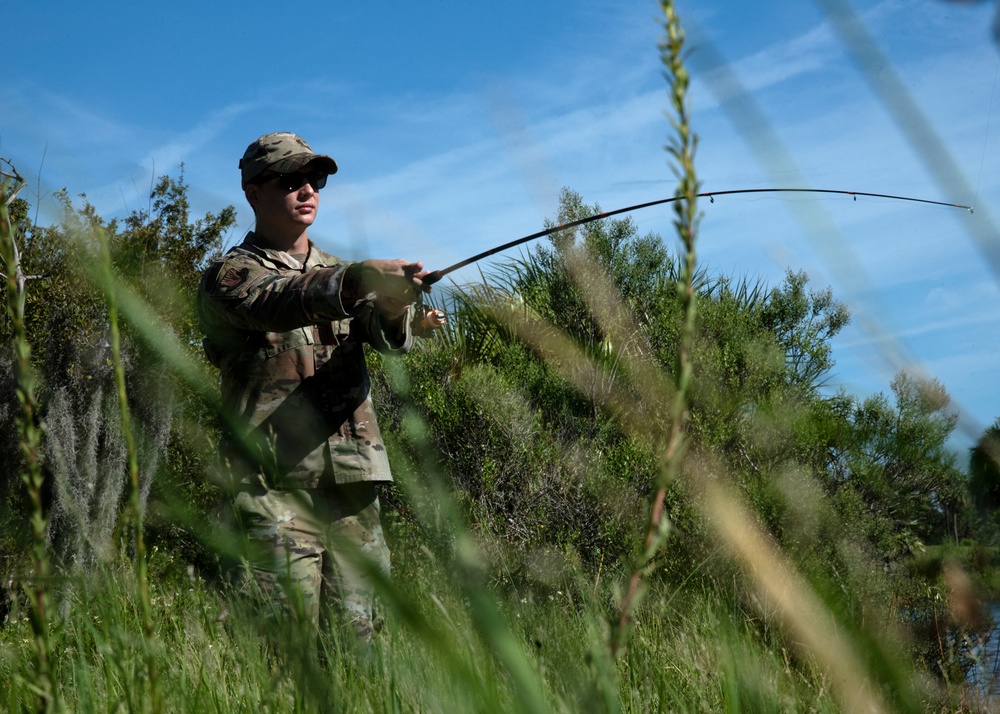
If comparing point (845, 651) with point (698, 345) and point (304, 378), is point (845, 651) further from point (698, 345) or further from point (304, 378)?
point (698, 345)

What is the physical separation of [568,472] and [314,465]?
16.9 ft

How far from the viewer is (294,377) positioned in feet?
10.2

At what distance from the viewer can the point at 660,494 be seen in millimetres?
392

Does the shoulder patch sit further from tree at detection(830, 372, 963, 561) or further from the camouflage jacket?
tree at detection(830, 372, 963, 561)

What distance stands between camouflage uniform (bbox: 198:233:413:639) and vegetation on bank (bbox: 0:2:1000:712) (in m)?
Result: 0.20

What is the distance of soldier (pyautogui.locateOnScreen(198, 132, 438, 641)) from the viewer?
115 inches

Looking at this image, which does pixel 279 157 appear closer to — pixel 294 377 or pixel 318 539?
pixel 294 377

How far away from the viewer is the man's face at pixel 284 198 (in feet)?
10.8

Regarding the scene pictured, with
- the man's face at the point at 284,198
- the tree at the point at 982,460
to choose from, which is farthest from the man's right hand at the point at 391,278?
the tree at the point at 982,460

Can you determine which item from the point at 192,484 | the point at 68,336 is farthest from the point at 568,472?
the point at 68,336

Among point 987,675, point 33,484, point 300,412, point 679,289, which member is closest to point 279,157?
point 300,412

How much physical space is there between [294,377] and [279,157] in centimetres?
79

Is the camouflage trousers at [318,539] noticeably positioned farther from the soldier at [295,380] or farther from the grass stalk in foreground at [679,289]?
the grass stalk in foreground at [679,289]

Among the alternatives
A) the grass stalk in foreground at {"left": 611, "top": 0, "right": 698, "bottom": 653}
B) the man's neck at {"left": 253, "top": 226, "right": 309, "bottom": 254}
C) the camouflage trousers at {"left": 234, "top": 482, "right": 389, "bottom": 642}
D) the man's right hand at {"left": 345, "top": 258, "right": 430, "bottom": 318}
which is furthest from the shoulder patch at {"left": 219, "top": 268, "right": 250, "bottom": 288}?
the grass stalk in foreground at {"left": 611, "top": 0, "right": 698, "bottom": 653}
